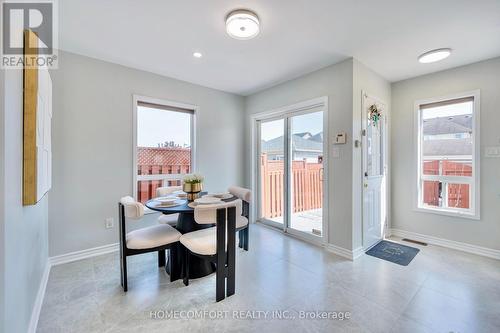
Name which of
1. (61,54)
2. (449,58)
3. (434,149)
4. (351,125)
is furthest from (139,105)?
(434,149)

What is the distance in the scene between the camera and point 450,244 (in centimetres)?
297

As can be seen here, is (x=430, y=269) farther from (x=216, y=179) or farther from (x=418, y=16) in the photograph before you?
(x=216, y=179)

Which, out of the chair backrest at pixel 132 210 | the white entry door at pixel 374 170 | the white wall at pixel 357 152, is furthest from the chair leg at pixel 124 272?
the white entry door at pixel 374 170

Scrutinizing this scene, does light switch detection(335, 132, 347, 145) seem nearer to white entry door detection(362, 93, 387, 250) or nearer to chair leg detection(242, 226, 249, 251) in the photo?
white entry door detection(362, 93, 387, 250)

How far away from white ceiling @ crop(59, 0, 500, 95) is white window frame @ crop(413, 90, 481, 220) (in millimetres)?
442

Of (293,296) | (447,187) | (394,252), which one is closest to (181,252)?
(293,296)

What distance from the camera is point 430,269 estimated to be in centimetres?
237

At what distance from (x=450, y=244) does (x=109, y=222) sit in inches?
186

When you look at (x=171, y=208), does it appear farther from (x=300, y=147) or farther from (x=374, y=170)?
(x=374, y=170)

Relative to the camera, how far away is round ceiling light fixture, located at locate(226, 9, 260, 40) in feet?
6.11

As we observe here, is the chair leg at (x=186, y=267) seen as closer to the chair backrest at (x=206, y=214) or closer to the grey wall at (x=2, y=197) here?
the chair backrest at (x=206, y=214)

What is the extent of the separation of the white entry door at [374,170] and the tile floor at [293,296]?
21.8 inches

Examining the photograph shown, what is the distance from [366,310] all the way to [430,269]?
4.12ft

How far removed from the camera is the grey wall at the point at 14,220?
40.5 inches
